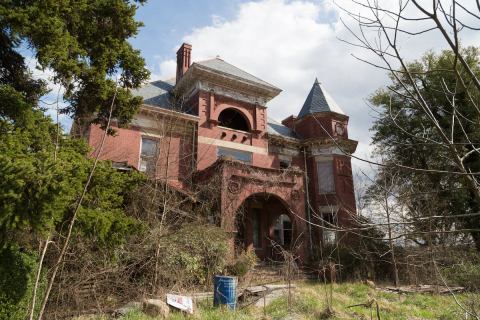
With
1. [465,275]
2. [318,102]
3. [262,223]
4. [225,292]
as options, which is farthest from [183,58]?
[465,275]

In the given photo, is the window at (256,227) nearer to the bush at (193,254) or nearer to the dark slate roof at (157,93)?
the bush at (193,254)

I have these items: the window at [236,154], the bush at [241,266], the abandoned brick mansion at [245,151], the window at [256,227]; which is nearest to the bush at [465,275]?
the abandoned brick mansion at [245,151]

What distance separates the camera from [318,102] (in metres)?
26.1

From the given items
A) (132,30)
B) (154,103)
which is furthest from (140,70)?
(154,103)

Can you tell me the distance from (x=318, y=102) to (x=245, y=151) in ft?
26.4

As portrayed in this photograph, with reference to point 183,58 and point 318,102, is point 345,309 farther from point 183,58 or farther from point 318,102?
point 183,58

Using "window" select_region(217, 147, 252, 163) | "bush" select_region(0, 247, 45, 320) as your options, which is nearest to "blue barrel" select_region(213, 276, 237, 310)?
"bush" select_region(0, 247, 45, 320)

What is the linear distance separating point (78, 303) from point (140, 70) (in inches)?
260

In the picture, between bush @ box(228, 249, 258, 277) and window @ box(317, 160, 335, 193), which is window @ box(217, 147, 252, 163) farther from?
bush @ box(228, 249, 258, 277)

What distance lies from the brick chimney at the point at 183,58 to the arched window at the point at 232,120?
13.9 feet

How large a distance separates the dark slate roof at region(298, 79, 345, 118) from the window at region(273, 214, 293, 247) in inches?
317

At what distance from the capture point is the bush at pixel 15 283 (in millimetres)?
6832

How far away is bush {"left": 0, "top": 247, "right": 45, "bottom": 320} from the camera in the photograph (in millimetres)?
6832

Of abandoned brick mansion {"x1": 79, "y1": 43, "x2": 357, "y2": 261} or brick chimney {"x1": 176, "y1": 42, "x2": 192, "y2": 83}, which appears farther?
brick chimney {"x1": 176, "y1": 42, "x2": 192, "y2": 83}
